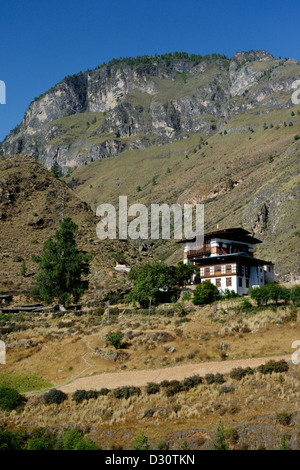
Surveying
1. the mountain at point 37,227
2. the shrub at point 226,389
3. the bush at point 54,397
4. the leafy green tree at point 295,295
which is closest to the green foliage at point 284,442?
the shrub at point 226,389

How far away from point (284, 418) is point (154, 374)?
12.4 meters

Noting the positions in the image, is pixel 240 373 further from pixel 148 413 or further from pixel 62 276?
pixel 62 276

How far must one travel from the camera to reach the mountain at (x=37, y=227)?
73.1 m

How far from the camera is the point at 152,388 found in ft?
97.9

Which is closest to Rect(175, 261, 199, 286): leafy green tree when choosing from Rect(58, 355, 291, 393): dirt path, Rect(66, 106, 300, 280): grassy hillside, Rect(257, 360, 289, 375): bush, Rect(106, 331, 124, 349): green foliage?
Rect(66, 106, 300, 280): grassy hillside

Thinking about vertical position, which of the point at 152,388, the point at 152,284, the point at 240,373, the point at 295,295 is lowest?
the point at 152,388

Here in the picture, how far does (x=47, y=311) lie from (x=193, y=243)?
24.3 metres

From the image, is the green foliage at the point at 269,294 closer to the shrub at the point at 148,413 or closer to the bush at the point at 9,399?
the shrub at the point at 148,413

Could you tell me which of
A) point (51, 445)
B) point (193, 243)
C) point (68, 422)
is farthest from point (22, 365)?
point (193, 243)

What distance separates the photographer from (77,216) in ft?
326

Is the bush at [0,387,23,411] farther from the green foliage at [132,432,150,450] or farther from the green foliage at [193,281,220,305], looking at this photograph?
the green foliage at [193,281,220,305]

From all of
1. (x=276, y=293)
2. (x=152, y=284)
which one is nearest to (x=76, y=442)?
(x=276, y=293)

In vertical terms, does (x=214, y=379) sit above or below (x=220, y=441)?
above
